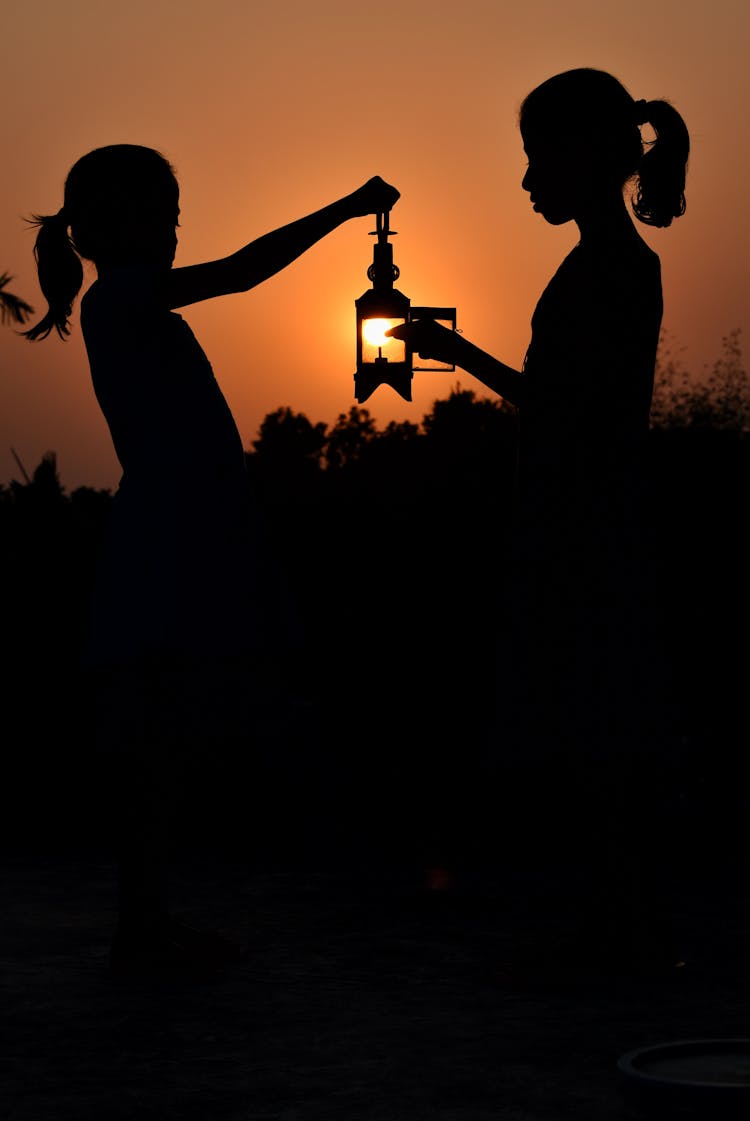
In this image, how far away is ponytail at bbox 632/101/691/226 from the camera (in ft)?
14.9

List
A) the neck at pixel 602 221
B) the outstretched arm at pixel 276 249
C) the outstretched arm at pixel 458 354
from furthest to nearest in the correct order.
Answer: the outstretched arm at pixel 458 354 → the neck at pixel 602 221 → the outstretched arm at pixel 276 249

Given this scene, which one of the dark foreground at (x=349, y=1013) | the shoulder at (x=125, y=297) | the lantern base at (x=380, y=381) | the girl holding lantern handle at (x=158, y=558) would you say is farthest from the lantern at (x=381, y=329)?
the dark foreground at (x=349, y=1013)

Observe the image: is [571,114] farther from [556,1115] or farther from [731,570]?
[731,570]

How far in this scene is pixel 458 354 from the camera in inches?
187

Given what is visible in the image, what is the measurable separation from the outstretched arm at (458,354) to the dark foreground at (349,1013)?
5.05ft

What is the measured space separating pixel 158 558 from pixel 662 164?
1711 millimetres

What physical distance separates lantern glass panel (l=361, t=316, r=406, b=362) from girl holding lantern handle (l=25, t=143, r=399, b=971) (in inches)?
21.2

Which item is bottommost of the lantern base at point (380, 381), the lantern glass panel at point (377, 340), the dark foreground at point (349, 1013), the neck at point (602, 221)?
the dark foreground at point (349, 1013)

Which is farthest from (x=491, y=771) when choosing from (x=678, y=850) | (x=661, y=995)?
(x=678, y=850)

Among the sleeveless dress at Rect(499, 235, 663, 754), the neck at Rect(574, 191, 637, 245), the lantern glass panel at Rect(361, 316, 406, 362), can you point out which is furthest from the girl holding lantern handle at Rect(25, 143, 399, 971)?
the neck at Rect(574, 191, 637, 245)

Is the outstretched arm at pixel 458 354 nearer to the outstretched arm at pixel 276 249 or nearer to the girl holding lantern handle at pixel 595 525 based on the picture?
the girl holding lantern handle at pixel 595 525

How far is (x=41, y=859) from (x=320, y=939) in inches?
81.7

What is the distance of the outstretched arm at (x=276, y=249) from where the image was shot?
14.5 feet

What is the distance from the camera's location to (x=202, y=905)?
5.62 metres
